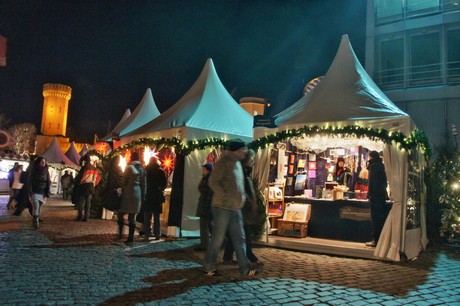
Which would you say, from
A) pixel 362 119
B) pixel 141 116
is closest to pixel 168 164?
pixel 141 116

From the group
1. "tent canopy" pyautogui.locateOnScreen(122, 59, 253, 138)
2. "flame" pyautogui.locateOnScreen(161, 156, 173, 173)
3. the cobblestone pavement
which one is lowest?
the cobblestone pavement

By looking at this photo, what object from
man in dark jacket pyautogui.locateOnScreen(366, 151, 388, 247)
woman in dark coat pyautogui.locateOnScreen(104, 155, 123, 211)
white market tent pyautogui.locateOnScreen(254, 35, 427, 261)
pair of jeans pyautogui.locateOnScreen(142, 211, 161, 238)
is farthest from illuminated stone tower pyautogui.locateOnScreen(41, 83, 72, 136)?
man in dark jacket pyautogui.locateOnScreen(366, 151, 388, 247)

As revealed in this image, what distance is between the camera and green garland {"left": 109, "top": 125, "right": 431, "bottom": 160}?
698 cm

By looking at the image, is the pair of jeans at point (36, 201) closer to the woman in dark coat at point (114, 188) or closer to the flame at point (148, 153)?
the woman in dark coat at point (114, 188)

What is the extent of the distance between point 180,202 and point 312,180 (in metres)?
4.22

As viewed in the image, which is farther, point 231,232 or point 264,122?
point 264,122

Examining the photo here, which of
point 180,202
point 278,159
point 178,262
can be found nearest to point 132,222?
point 180,202

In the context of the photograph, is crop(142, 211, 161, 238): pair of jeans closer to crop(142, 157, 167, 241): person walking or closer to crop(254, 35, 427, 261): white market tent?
crop(142, 157, 167, 241): person walking

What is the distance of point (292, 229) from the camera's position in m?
8.52

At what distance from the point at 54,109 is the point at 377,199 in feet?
205

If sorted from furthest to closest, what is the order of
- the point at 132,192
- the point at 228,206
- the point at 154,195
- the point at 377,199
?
the point at 154,195 < the point at 132,192 < the point at 377,199 < the point at 228,206

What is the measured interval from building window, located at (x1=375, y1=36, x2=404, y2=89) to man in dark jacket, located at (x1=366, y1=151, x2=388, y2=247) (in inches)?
402

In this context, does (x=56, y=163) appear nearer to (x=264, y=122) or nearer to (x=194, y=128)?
(x=194, y=128)

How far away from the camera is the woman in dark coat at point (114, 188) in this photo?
7.78 metres
